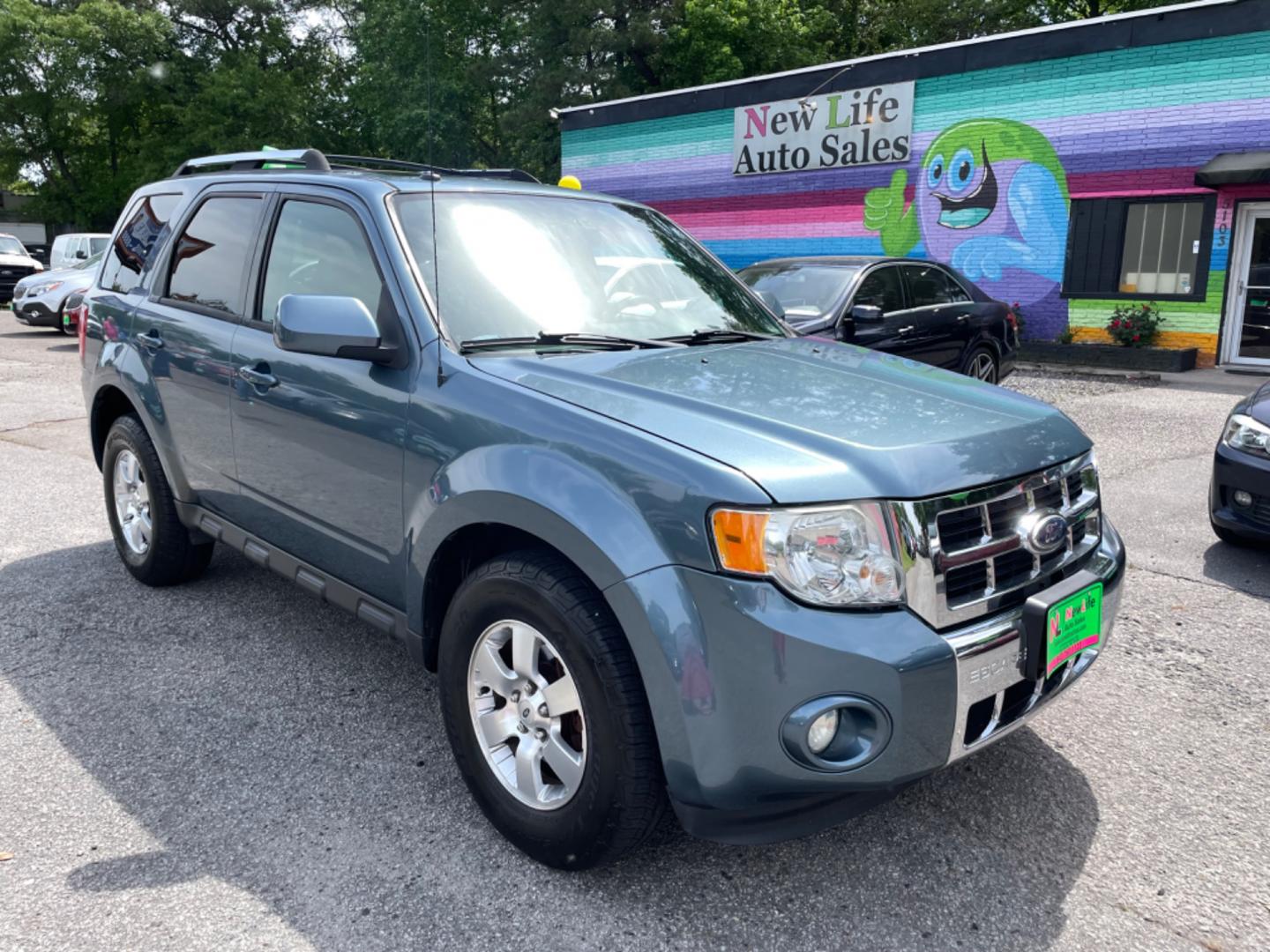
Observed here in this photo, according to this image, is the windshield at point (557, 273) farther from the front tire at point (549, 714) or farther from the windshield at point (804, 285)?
the windshield at point (804, 285)

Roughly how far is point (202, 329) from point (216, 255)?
0.34 m

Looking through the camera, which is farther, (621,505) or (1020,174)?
(1020,174)

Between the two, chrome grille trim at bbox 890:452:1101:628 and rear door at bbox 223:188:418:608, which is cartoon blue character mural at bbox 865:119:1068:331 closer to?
chrome grille trim at bbox 890:452:1101:628

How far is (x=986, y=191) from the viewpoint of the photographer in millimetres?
16500

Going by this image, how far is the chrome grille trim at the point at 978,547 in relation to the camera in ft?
7.39

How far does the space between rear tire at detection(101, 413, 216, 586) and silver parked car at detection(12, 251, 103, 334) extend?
1394 centimetres

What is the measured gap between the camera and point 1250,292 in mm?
14227

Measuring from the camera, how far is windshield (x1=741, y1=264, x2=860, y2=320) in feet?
25.6

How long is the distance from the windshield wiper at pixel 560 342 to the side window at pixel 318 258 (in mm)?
405

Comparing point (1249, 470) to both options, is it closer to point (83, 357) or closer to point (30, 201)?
point (83, 357)

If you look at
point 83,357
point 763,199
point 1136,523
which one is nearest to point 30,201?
point 763,199

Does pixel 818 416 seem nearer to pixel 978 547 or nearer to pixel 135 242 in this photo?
pixel 978 547

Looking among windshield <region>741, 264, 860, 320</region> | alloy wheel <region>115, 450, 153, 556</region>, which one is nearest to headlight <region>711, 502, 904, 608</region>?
alloy wheel <region>115, 450, 153, 556</region>

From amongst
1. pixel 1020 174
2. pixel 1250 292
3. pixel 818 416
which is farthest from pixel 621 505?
pixel 1020 174
